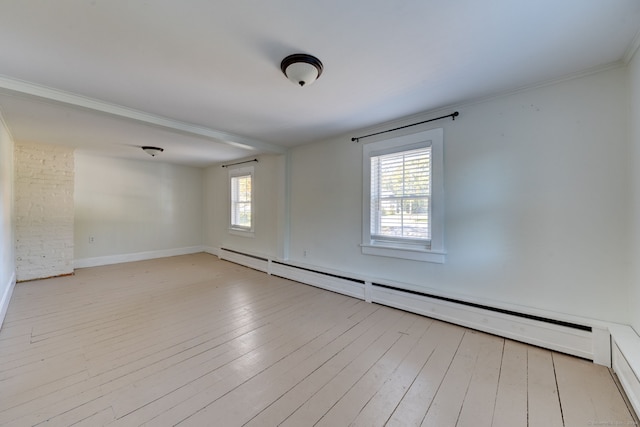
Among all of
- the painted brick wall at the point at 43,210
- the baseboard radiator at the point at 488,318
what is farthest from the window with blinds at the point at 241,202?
the painted brick wall at the point at 43,210

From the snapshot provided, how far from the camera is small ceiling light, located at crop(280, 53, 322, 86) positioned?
6.18 ft

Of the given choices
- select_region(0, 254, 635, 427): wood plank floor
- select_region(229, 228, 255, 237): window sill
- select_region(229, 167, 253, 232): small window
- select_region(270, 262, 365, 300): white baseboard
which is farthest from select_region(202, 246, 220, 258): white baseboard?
select_region(0, 254, 635, 427): wood plank floor

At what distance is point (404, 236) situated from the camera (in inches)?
128

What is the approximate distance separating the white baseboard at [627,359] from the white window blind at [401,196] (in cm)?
161

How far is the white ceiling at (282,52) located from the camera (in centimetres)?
148

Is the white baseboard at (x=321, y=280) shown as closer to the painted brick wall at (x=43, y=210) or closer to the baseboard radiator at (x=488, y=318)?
the baseboard radiator at (x=488, y=318)

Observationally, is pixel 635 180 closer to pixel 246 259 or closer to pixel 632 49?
pixel 632 49

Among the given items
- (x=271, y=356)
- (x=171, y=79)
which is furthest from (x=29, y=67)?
(x=271, y=356)

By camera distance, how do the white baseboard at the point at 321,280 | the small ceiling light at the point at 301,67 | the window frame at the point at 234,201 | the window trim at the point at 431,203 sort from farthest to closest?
1. the window frame at the point at 234,201
2. the white baseboard at the point at 321,280
3. the window trim at the point at 431,203
4. the small ceiling light at the point at 301,67

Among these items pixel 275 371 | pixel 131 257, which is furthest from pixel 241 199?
pixel 275 371

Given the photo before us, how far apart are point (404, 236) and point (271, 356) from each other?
6.89ft

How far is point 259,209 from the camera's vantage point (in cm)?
534

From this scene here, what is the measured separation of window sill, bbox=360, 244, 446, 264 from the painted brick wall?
5541 mm

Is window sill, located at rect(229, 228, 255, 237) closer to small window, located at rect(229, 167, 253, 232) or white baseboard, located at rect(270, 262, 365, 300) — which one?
small window, located at rect(229, 167, 253, 232)
